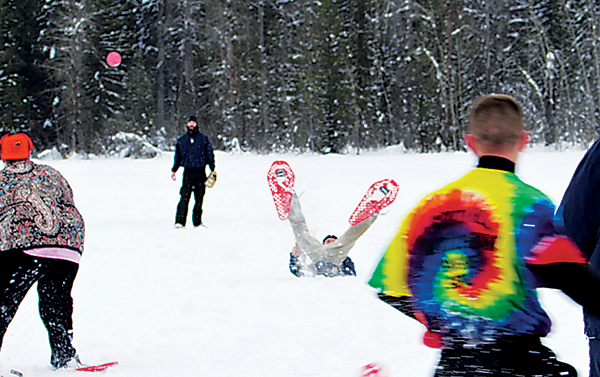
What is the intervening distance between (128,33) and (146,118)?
548cm

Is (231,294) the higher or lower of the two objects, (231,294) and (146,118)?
the lower

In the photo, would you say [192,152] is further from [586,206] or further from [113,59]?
[113,59]

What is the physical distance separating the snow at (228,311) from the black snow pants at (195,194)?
0.96ft

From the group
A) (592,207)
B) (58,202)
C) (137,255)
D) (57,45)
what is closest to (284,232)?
(137,255)

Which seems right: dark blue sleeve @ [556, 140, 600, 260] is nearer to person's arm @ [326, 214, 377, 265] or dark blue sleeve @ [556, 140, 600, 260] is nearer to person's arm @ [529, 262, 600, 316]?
person's arm @ [529, 262, 600, 316]

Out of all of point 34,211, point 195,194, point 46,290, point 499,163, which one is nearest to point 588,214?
point 499,163

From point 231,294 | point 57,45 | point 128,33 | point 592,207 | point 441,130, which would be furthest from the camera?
point 128,33

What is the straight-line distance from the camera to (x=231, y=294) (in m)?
5.78

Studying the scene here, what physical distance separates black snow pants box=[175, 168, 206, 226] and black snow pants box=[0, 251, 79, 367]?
6.22m

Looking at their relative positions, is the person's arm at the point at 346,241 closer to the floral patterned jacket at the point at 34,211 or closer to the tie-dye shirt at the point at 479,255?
the floral patterned jacket at the point at 34,211

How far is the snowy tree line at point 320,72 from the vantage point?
26922 millimetres

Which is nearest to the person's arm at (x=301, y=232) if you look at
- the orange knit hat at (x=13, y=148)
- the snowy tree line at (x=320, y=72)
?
the orange knit hat at (x=13, y=148)

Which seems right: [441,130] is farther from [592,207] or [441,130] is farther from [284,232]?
[592,207]

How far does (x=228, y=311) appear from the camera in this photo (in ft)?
17.1
